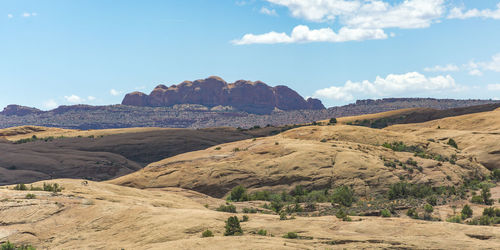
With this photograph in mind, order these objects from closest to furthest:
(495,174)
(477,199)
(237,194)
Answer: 1. (477,199)
2. (237,194)
3. (495,174)

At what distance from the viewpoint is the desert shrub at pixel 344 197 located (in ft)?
114

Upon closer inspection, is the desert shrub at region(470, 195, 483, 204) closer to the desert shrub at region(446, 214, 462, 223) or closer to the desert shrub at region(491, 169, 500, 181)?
the desert shrub at region(446, 214, 462, 223)

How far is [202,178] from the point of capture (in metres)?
42.6

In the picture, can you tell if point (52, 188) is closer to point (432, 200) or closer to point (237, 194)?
point (237, 194)

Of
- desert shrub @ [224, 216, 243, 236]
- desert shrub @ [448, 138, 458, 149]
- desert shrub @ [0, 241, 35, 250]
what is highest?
desert shrub @ [448, 138, 458, 149]

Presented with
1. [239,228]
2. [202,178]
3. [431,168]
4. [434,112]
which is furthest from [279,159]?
[434,112]

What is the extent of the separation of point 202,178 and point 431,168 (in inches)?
867

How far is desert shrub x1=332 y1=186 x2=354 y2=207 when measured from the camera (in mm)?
34750

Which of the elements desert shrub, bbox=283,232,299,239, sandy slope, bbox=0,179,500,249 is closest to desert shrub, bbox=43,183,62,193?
sandy slope, bbox=0,179,500,249

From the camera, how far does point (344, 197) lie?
35.4 m

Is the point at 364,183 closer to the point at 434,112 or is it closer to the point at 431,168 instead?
the point at 431,168

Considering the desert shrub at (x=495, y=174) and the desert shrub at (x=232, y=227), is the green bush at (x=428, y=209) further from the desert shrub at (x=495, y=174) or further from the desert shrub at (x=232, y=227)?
the desert shrub at (x=495, y=174)

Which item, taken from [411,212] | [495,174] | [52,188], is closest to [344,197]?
[411,212]

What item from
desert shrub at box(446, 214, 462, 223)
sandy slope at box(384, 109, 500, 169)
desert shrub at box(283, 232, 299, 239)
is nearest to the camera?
desert shrub at box(283, 232, 299, 239)
